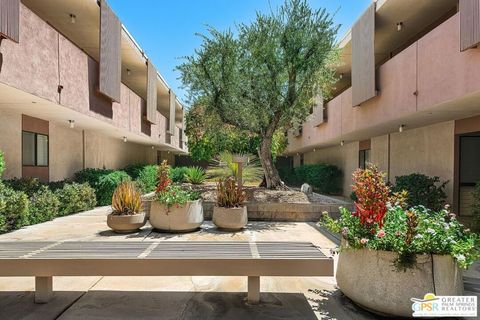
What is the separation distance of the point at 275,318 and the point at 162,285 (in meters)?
1.66

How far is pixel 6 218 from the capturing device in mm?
7141

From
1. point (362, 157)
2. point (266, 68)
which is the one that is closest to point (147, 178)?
point (266, 68)

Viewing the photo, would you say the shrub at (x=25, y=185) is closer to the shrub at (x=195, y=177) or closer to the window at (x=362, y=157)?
the shrub at (x=195, y=177)

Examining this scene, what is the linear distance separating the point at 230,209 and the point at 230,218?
202mm

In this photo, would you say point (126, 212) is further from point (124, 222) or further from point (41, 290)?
→ point (41, 290)

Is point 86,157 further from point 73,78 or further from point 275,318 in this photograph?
point 275,318

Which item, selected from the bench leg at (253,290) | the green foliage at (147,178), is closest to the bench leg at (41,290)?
the bench leg at (253,290)

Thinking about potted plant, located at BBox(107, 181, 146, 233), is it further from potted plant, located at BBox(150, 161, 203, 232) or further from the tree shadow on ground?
the tree shadow on ground

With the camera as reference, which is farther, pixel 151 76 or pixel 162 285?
pixel 151 76

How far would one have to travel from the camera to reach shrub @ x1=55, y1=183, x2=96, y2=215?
9.66 meters

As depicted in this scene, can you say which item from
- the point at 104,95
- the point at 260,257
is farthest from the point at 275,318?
the point at 104,95

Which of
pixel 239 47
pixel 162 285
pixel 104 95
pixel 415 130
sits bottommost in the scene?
pixel 162 285

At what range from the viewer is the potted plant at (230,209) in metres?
7.32

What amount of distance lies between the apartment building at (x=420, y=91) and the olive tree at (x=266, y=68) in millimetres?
1521
